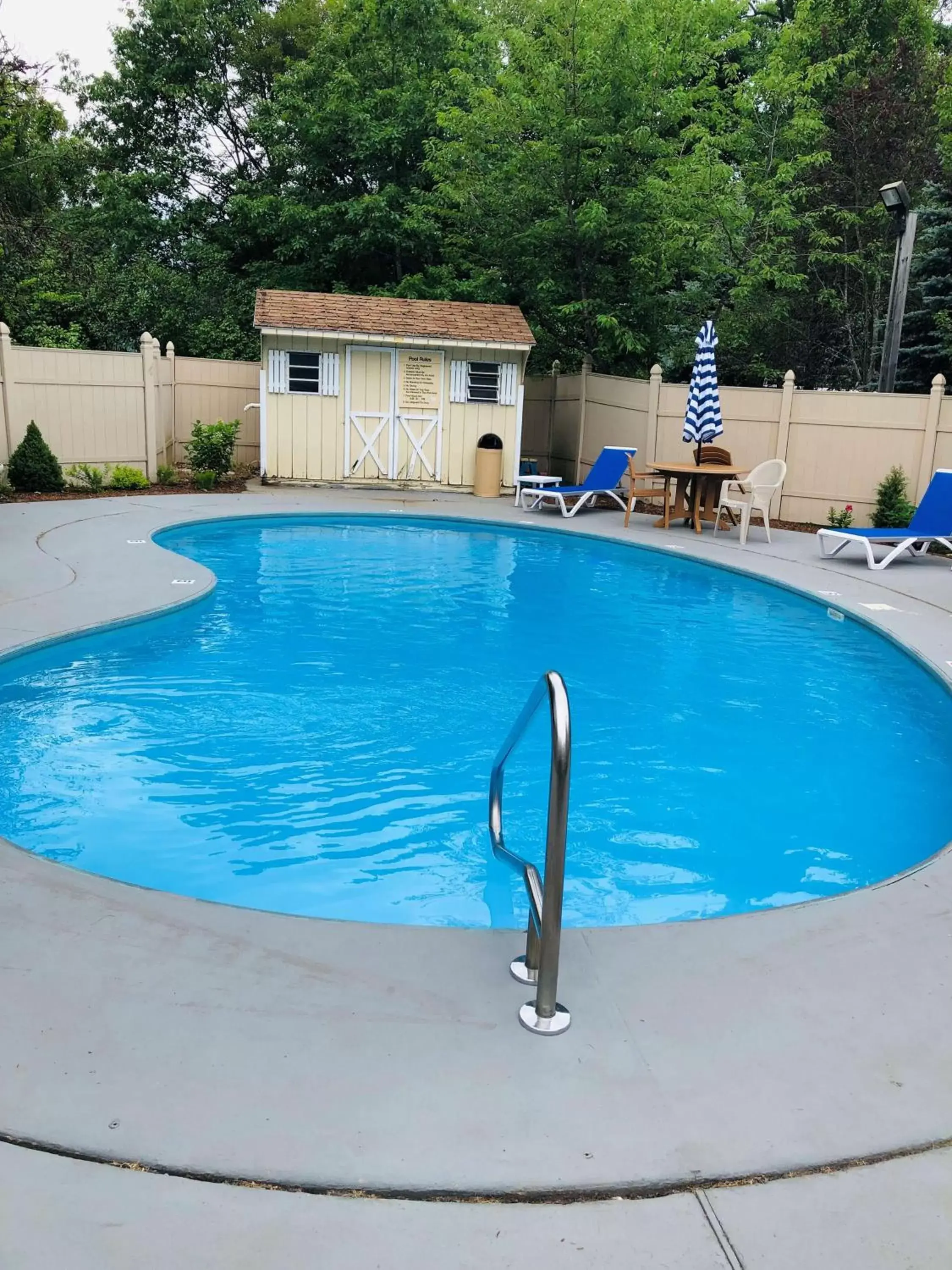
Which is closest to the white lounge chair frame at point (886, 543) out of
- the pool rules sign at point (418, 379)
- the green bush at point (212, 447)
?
the pool rules sign at point (418, 379)

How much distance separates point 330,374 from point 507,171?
4.78 metres

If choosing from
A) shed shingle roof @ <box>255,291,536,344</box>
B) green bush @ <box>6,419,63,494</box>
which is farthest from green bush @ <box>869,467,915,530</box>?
green bush @ <box>6,419,63,494</box>

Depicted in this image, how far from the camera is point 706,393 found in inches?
487

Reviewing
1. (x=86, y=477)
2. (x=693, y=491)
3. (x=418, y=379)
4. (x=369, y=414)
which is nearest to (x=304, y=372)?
(x=369, y=414)

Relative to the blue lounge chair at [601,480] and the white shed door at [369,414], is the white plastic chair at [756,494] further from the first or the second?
the white shed door at [369,414]

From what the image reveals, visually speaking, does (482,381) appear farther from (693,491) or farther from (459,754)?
(459,754)

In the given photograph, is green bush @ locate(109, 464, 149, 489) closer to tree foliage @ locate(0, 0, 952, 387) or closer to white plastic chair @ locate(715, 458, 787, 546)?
tree foliage @ locate(0, 0, 952, 387)

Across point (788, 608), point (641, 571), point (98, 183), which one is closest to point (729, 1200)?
point (788, 608)

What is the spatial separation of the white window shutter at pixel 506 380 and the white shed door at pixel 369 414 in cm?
171

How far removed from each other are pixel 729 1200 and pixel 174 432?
54.9 ft

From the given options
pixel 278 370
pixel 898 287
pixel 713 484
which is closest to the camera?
pixel 898 287

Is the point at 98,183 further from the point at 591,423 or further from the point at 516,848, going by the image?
the point at 516,848

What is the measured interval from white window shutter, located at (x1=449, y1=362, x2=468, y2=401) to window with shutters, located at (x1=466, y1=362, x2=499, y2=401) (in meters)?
0.04

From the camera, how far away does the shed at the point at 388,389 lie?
51.5 feet
